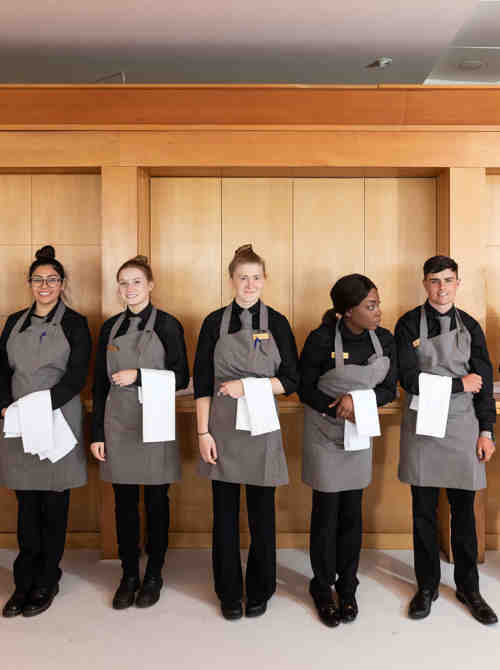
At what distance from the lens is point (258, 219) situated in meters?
3.36

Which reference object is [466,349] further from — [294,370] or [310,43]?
[310,43]

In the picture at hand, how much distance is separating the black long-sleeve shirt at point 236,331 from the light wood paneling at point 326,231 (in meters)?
0.93

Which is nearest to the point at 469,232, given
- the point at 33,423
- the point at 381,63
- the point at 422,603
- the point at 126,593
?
the point at 381,63

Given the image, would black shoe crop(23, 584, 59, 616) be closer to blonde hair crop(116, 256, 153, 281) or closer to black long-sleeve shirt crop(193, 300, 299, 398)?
black long-sleeve shirt crop(193, 300, 299, 398)

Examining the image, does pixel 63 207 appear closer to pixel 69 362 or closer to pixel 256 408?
pixel 69 362

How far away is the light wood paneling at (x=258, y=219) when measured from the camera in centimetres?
336

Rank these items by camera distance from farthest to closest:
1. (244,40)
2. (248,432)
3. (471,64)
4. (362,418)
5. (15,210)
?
(471,64) → (15,210) → (244,40) → (248,432) → (362,418)

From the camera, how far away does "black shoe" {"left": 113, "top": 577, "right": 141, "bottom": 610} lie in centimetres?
257

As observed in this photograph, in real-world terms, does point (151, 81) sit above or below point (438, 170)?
above

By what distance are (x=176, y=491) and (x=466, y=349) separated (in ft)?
6.30

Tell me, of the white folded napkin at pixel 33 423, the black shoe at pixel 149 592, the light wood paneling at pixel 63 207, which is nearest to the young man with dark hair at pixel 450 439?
the black shoe at pixel 149 592

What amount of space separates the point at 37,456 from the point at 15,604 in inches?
27.1

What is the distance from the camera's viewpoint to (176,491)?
3.37 m

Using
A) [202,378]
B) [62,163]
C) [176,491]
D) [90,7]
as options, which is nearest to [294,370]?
[202,378]
